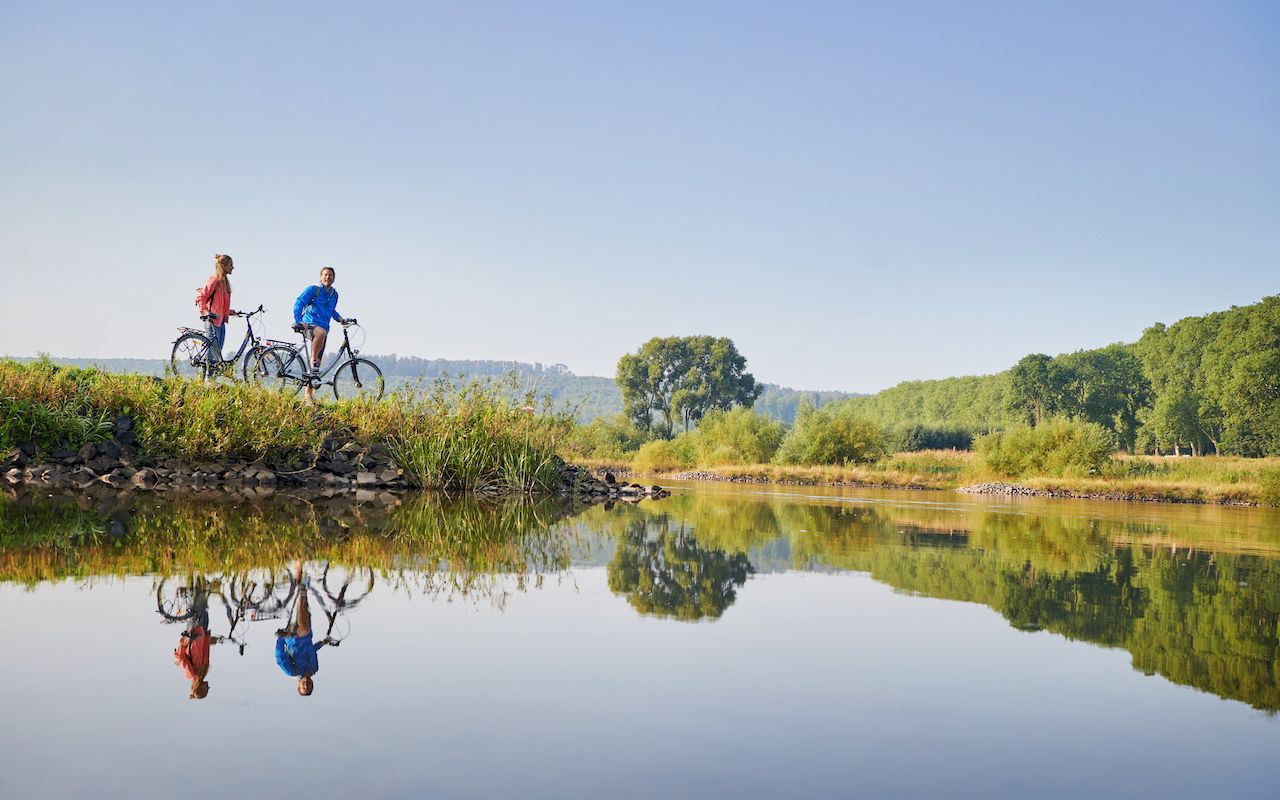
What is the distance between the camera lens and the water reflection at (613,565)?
3.49 meters

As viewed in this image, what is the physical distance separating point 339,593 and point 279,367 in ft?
29.7

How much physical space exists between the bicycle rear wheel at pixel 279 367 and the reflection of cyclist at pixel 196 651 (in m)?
8.87

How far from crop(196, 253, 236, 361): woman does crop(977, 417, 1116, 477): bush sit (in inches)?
997

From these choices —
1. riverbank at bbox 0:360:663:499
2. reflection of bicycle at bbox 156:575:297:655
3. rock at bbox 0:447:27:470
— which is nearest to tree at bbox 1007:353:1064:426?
riverbank at bbox 0:360:663:499

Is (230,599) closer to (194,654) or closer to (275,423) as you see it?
(194,654)

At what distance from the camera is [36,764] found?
1956 mm

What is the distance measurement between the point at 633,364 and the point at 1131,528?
62409 millimetres

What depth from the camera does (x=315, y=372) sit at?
1202cm

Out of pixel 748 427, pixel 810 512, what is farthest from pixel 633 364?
pixel 810 512

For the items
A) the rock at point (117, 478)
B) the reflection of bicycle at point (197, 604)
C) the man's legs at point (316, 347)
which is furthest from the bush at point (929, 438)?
the reflection of bicycle at point (197, 604)

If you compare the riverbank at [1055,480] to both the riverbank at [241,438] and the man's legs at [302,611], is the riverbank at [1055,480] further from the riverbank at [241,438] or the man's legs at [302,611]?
the man's legs at [302,611]

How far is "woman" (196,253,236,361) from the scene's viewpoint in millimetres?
11328

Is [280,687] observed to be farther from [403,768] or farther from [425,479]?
[425,479]


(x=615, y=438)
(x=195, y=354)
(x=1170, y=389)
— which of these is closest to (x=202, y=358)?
(x=195, y=354)
